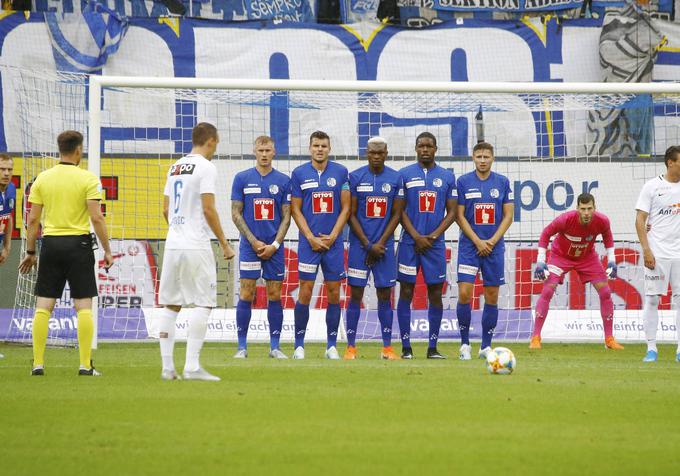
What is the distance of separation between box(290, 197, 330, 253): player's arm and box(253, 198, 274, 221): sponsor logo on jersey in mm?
250

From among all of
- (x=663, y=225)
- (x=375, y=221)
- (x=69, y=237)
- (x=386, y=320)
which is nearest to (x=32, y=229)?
(x=69, y=237)

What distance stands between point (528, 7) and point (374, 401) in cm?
1798

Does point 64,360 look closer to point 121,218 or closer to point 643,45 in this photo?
point 121,218

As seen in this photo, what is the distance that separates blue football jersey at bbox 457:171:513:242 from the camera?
1293 centimetres

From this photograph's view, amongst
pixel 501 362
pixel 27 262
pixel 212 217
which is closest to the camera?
pixel 212 217

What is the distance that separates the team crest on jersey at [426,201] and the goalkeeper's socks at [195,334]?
4.04m

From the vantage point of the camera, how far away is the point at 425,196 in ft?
41.5

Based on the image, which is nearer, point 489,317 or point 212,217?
point 212,217

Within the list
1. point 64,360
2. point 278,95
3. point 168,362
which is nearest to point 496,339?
point 278,95

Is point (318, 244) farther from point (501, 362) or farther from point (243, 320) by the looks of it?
A: point (501, 362)

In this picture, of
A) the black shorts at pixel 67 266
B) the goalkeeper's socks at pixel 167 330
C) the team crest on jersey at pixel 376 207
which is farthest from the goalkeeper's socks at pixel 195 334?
the team crest on jersey at pixel 376 207

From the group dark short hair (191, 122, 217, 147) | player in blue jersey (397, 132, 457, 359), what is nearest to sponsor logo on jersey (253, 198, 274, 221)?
player in blue jersey (397, 132, 457, 359)

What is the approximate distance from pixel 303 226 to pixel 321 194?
420mm

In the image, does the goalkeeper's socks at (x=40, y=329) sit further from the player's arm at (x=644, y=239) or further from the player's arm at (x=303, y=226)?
the player's arm at (x=644, y=239)
